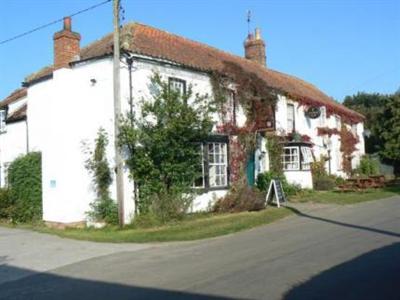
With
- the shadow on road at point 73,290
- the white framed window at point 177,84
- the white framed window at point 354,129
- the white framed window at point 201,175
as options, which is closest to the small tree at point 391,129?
the white framed window at point 354,129

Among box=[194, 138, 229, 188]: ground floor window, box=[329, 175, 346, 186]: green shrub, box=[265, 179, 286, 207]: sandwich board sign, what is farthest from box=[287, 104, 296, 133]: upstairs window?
box=[194, 138, 229, 188]: ground floor window

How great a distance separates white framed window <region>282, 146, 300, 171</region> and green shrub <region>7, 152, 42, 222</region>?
1274cm

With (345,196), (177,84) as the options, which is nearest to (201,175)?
(177,84)

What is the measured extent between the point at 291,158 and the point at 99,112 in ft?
42.2

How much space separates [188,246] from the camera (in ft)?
47.5

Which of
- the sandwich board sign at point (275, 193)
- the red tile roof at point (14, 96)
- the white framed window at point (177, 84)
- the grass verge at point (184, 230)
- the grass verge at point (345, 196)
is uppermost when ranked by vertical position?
the red tile roof at point (14, 96)

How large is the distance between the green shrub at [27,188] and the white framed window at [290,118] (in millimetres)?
13893

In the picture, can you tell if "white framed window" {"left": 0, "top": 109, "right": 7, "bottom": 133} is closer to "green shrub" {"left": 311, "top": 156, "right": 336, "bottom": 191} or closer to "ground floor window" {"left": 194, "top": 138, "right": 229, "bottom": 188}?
"ground floor window" {"left": 194, "top": 138, "right": 229, "bottom": 188}

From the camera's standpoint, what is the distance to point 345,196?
26.0 m

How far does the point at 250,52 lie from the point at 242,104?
11.7m

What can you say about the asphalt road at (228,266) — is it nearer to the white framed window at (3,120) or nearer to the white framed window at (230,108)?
the white framed window at (230,108)

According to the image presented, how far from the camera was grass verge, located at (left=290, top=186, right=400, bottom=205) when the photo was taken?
24172 millimetres

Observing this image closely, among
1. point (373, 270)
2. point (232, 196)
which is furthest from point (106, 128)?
point (373, 270)

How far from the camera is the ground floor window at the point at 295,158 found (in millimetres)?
28734
